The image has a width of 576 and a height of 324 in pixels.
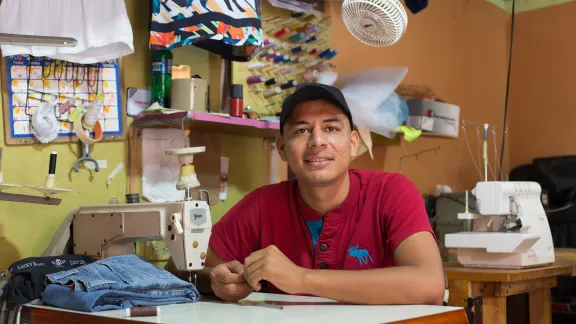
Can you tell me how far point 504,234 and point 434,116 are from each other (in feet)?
3.90

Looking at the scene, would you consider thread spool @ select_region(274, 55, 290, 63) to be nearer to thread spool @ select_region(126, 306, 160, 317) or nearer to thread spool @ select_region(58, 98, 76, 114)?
thread spool @ select_region(58, 98, 76, 114)

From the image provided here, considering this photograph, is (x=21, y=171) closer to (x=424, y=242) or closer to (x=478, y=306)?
(x=424, y=242)

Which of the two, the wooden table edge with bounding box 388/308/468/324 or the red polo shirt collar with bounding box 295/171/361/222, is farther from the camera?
the red polo shirt collar with bounding box 295/171/361/222

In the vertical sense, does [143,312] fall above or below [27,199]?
below

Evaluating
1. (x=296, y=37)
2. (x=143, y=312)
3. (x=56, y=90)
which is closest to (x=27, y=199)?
(x=56, y=90)

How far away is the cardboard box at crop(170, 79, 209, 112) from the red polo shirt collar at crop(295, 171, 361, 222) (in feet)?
2.58

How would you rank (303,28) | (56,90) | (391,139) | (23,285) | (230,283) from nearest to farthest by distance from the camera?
(230,283)
(23,285)
(56,90)
(303,28)
(391,139)

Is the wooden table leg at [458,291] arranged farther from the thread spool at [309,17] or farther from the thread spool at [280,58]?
the thread spool at [309,17]

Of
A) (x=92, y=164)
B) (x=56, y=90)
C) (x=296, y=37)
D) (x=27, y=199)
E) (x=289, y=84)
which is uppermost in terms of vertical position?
(x=296, y=37)

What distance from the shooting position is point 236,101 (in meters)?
2.98

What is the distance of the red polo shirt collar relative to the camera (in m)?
2.12

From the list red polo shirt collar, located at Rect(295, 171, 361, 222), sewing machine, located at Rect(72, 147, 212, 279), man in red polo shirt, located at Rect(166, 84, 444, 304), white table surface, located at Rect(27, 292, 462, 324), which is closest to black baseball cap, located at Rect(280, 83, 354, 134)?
man in red polo shirt, located at Rect(166, 84, 444, 304)

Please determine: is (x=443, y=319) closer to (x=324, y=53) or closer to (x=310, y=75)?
(x=310, y=75)

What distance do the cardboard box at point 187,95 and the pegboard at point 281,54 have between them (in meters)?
0.39
